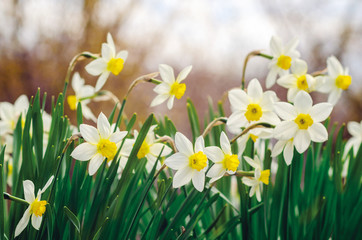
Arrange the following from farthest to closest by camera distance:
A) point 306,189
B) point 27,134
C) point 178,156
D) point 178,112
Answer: point 178,112 < point 306,189 < point 27,134 < point 178,156

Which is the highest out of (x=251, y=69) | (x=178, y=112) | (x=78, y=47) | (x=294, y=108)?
(x=294, y=108)

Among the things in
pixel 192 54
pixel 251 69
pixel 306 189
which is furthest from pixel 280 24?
pixel 306 189

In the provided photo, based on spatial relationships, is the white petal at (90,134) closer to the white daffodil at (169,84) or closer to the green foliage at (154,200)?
the green foliage at (154,200)

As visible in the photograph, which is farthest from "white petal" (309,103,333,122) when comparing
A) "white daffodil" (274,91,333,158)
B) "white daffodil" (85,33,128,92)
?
"white daffodil" (85,33,128,92)

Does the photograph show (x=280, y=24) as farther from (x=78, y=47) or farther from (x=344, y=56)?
(x=78, y=47)

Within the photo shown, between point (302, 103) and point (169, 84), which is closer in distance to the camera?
point (302, 103)

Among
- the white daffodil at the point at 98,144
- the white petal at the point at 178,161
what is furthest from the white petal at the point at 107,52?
the white petal at the point at 178,161

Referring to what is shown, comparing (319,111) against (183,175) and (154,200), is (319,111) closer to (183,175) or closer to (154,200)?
(183,175)

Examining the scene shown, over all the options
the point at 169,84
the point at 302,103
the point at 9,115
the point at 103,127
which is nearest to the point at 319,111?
the point at 302,103
